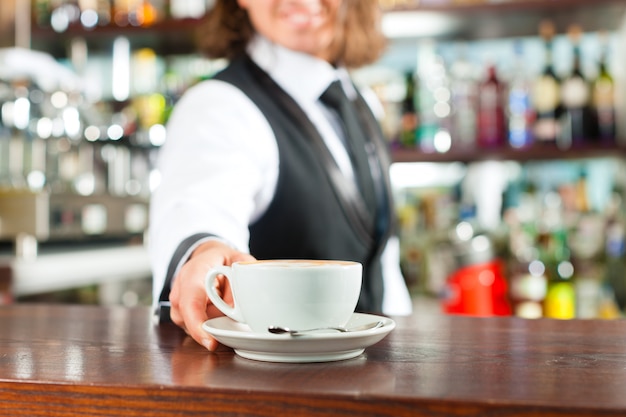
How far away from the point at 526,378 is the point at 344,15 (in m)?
1.05

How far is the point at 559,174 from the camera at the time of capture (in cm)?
243

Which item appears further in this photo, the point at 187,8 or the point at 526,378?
the point at 187,8

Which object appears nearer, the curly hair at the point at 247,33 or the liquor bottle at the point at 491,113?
the curly hair at the point at 247,33

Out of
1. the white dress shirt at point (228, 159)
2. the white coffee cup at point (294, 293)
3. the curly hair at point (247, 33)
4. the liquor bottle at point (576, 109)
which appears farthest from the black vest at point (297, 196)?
the liquor bottle at point (576, 109)

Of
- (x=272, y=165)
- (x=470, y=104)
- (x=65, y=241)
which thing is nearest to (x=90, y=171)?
(x=65, y=241)

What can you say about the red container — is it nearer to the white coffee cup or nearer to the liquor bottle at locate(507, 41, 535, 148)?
the liquor bottle at locate(507, 41, 535, 148)

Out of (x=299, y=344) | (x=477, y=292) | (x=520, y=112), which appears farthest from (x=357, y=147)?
(x=520, y=112)

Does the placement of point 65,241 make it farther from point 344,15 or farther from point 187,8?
point 344,15

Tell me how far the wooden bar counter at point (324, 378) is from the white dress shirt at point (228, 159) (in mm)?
205

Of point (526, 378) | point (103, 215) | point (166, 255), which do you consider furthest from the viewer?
point (103, 215)

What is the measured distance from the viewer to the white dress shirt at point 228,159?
0.86m

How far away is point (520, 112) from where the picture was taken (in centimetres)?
229

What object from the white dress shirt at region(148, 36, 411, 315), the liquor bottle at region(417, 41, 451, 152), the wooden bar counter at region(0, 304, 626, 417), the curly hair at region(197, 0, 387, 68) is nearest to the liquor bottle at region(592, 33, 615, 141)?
the liquor bottle at region(417, 41, 451, 152)

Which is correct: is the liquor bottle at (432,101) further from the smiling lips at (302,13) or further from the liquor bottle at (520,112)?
the smiling lips at (302,13)
